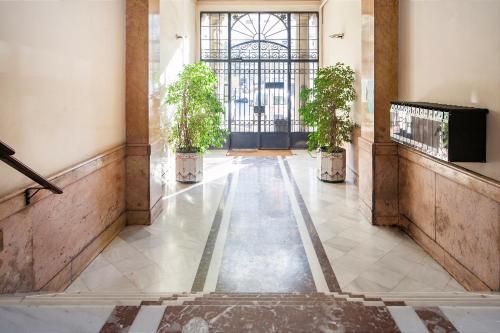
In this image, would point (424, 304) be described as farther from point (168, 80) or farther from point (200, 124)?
point (168, 80)

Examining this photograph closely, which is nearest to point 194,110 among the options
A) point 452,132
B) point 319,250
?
point 319,250

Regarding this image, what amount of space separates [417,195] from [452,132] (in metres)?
1.58

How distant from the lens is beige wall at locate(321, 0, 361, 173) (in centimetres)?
792

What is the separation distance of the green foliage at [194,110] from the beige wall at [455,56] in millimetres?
3688

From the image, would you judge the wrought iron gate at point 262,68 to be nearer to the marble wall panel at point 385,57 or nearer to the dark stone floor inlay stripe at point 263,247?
the dark stone floor inlay stripe at point 263,247

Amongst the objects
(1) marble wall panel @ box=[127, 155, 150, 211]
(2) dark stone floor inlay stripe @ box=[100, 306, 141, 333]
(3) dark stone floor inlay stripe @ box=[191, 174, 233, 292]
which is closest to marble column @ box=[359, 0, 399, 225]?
(3) dark stone floor inlay stripe @ box=[191, 174, 233, 292]

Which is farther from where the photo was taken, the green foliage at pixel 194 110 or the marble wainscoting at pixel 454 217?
the green foliage at pixel 194 110

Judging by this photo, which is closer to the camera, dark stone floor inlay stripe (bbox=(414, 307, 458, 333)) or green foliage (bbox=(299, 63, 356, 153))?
dark stone floor inlay stripe (bbox=(414, 307, 458, 333))

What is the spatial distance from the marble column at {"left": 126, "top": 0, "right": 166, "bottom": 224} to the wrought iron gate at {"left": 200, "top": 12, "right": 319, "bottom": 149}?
7.09m

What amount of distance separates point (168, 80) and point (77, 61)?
4.34 m

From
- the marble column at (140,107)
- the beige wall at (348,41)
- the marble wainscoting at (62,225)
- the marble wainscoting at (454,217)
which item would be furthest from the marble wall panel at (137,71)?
the beige wall at (348,41)

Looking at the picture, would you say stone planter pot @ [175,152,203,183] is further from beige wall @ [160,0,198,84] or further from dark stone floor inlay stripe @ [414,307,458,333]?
dark stone floor inlay stripe @ [414,307,458,333]

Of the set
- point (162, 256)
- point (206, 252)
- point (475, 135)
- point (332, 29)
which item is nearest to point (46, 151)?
point (162, 256)

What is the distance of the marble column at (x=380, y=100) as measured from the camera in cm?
521
